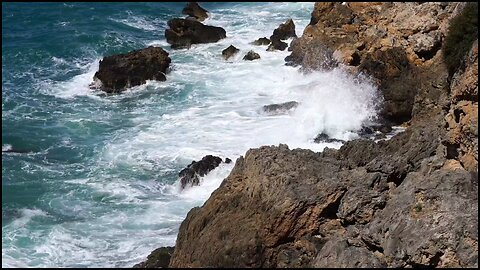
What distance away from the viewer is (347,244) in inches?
635

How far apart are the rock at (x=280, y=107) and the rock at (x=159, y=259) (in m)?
15.5

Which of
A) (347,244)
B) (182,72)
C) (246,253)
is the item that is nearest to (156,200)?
(246,253)

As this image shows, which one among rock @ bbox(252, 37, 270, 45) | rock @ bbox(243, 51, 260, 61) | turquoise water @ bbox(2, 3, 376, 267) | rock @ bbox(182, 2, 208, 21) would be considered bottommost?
turquoise water @ bbox(2, 3, 376, 267)

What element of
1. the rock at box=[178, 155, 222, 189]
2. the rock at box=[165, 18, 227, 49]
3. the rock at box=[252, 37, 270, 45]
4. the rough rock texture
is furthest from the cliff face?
the rock at box=[165, 18, 227, 49]

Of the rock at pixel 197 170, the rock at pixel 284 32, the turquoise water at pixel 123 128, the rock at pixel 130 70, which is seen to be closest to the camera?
the turquoise water at pixel 123 128

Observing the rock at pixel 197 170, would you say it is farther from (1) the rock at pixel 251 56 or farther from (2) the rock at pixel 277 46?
(2) the rock at pixel 277 46

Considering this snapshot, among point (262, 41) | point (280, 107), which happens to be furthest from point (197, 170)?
point (262, 41)

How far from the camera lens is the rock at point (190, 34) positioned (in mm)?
50781

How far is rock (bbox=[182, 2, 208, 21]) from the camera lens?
58.8 meters

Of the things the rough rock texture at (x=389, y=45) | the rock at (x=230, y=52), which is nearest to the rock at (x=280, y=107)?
the rough rock texture at (x=389, y=45)

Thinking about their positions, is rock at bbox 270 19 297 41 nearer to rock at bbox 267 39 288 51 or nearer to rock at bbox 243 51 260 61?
rock at bbox 267 39 288 51

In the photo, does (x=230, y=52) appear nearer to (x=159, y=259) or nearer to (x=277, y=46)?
(x=277, y=46)

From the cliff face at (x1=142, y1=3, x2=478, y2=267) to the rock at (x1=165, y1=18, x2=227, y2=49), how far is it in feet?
105

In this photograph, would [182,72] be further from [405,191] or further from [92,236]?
[405,191]
